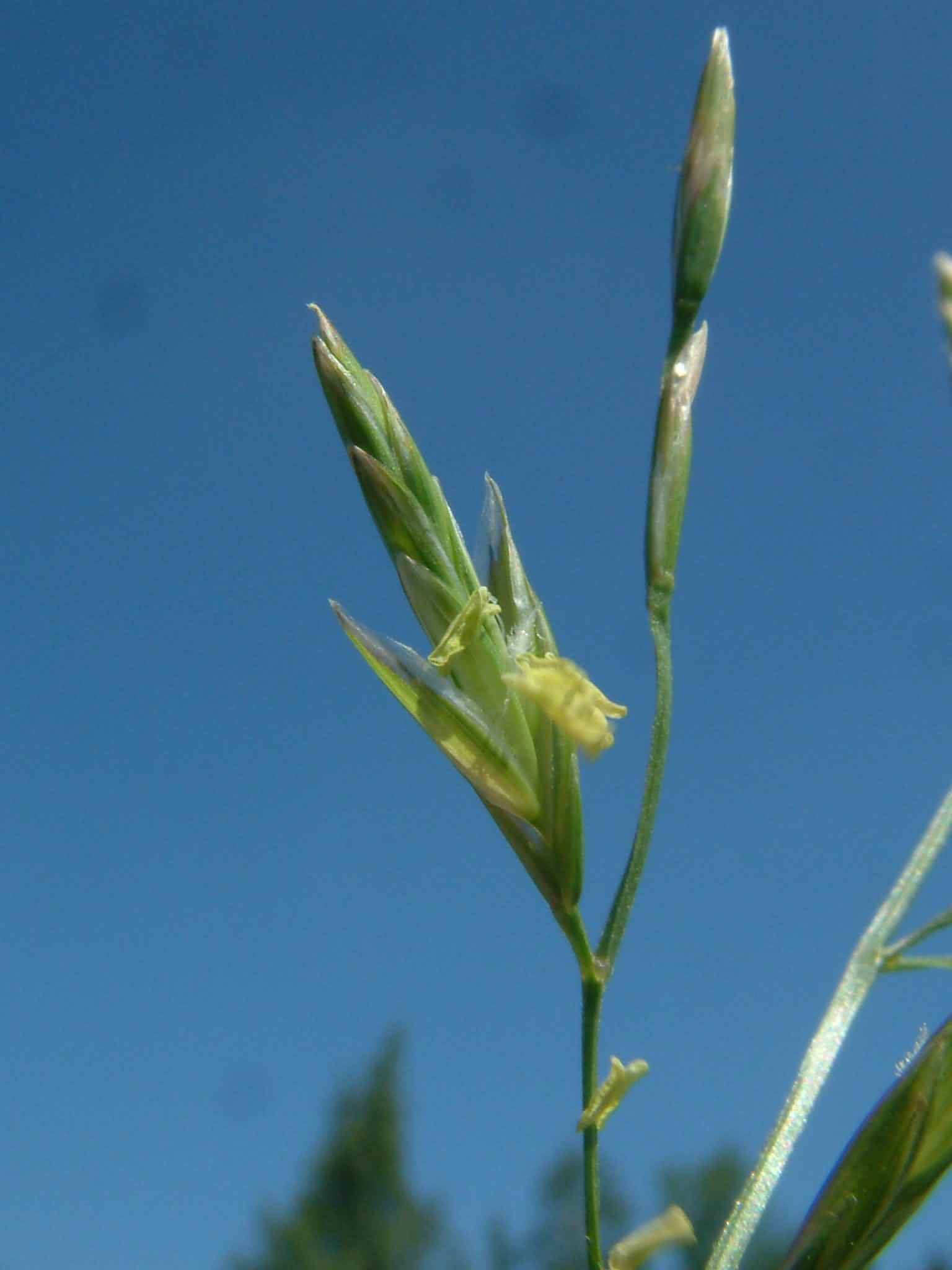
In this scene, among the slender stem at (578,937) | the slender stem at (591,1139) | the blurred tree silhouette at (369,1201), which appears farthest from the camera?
the blurred tree silhouette at (369,1201)

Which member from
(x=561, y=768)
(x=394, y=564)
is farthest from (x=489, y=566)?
Answer: (x=561, y=768)

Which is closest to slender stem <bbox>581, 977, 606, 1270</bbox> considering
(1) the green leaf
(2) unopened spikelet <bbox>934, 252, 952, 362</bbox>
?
(1) the green leaf

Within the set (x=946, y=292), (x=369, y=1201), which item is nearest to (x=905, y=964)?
(x=946, y=292)

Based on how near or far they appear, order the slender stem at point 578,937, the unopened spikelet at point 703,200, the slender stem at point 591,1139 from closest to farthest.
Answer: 1. the slender stem at point 591,1139
2. the slender stem at point 578,937
3. the unopened spikelet at point 703,200

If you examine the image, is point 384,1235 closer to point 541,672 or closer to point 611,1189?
point 611,1189

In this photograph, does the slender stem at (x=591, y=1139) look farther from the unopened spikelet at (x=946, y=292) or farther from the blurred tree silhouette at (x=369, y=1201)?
the blurred tree silhouette at (x=369, y=1201)

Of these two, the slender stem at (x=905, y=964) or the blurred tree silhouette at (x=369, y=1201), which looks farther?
the blurred tree silhouette at (x=369, y=1201)

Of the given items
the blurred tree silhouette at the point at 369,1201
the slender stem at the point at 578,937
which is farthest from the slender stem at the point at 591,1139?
the blurred tree silhouette at the point at 369,1201

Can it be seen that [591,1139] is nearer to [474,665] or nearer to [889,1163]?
[889,1163]
